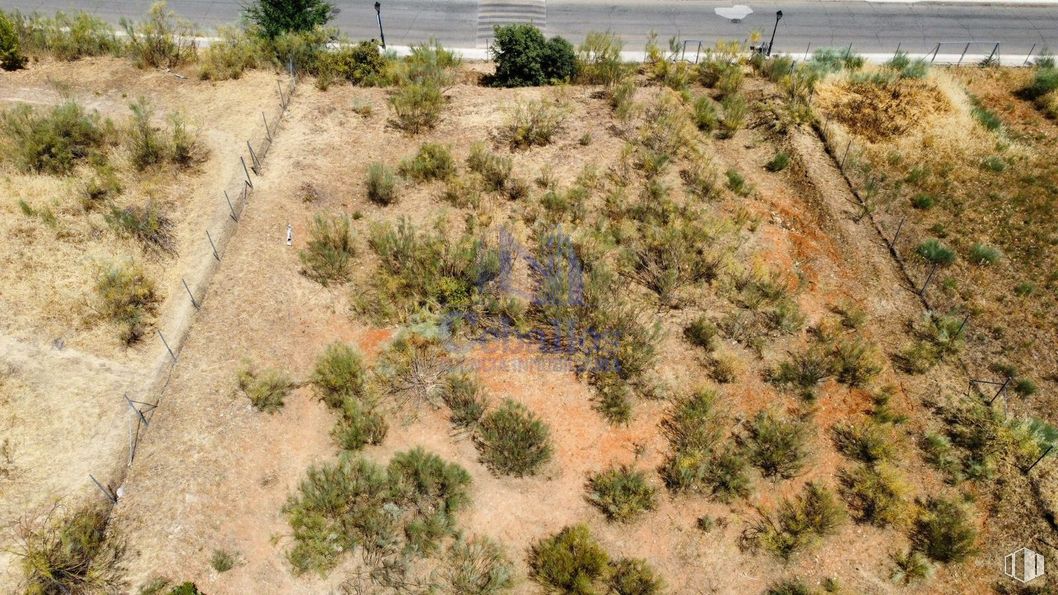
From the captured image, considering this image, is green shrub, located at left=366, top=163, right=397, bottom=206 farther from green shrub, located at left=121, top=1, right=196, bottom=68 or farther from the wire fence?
green shrub, located at left=121, top=1, right=196, bottom=68

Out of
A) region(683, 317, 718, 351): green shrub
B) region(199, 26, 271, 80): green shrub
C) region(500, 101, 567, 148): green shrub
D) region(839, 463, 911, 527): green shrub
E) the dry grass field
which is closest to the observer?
the dry grass field

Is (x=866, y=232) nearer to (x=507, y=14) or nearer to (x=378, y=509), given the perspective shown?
(x=378, y=509)

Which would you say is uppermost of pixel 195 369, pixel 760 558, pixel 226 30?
pixel 226 30

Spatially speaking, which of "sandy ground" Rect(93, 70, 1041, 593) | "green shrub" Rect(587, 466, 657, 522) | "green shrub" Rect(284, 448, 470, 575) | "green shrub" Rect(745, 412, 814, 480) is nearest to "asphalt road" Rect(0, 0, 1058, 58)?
"sandy ground" Rect(93, 70, 1041, 593)

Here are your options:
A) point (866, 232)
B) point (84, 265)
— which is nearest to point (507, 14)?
point (866, 232)

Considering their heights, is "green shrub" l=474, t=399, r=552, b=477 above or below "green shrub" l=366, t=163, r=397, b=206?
below

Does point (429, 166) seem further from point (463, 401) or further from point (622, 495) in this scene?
point (622, 495)
